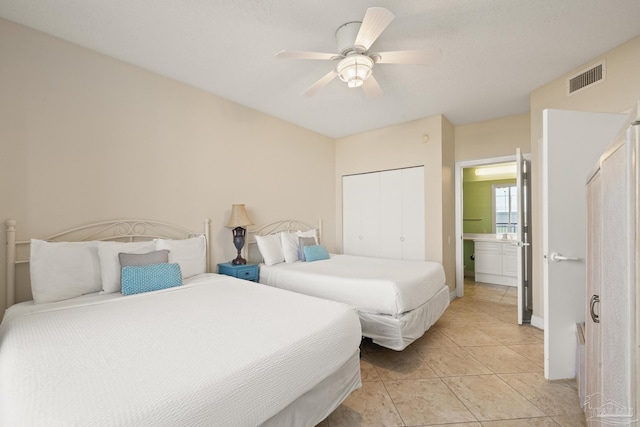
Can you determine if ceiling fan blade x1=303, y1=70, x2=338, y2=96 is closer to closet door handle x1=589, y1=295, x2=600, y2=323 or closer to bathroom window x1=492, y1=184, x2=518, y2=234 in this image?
closet door handle x1=589, y1=295, x2=600, y2=323

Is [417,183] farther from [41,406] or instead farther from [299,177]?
[41,406]

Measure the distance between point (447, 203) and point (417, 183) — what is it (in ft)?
1.78

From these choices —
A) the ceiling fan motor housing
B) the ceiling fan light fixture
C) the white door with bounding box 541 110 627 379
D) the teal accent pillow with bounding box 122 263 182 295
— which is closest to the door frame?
the white door with bounding box 541 110 627 379

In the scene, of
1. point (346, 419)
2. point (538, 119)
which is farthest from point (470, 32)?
point (346, 419)

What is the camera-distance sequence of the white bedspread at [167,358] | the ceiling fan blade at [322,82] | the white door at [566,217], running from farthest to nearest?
the ceiling fan blade at [322,82] < the white door at [566,217] < the white bedspread at [167,358]

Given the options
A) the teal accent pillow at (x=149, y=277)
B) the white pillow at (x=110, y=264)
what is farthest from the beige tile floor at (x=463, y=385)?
the white pillow at (x=110, y=264)

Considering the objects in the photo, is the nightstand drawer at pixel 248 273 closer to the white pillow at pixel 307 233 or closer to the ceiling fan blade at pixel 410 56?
the white pillow at pixel 307 233

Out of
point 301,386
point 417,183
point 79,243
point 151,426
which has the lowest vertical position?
point 301,386

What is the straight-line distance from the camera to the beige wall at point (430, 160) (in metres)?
3.99

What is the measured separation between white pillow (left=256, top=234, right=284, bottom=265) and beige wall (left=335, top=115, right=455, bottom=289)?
2156 millimetres

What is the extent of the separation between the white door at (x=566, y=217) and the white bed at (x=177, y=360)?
5.20 feet

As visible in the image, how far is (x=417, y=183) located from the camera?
4211mm

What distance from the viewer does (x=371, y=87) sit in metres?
2.48

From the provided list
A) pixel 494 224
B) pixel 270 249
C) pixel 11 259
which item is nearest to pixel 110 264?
pixel 11 259
